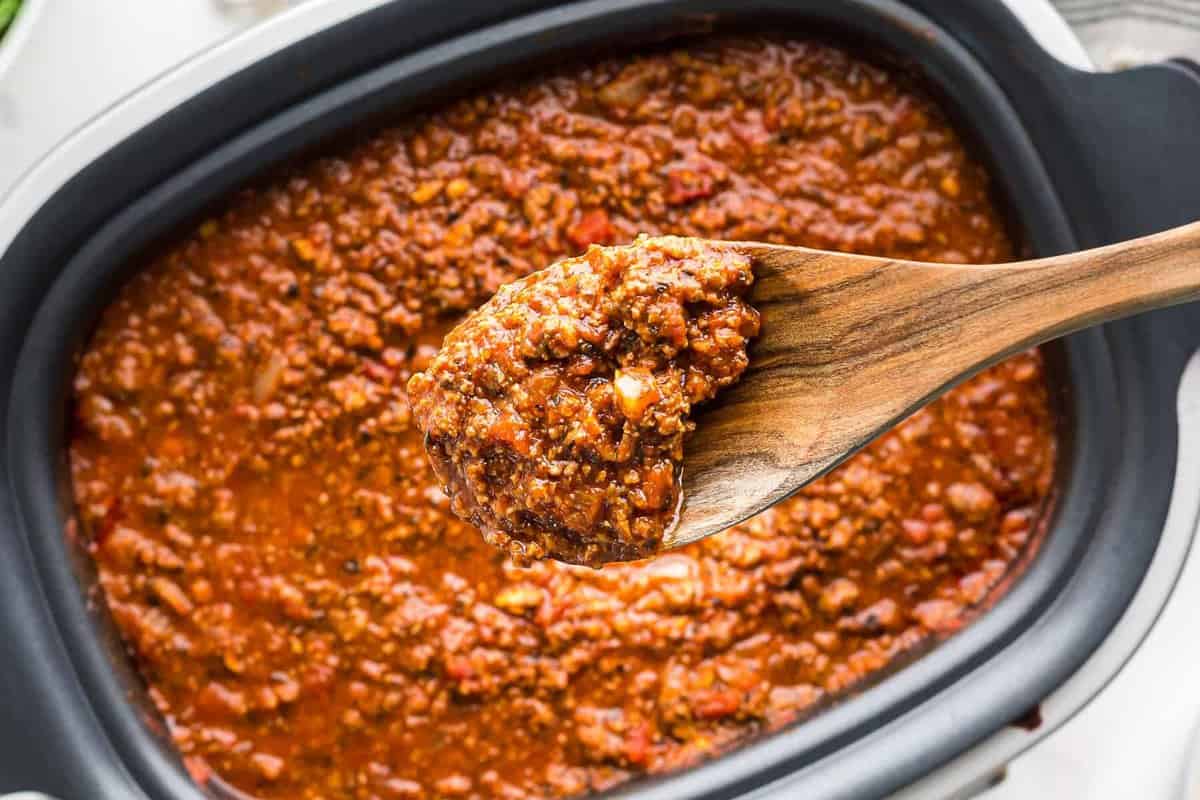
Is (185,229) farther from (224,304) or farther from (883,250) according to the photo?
(883,250)

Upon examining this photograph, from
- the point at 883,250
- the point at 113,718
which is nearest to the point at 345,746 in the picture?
the point at 113,718

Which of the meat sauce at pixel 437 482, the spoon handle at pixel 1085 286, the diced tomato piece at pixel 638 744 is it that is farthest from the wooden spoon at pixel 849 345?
the diced tomato piece at pixel 638 744

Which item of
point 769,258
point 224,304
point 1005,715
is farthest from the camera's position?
point 224,304

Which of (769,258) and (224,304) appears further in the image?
(224,304)

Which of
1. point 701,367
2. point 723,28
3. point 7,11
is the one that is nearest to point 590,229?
point 723,28

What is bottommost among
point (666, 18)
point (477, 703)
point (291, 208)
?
point (477, 703)

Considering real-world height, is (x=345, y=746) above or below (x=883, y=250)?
below
